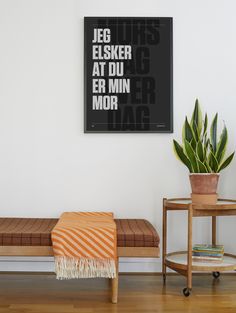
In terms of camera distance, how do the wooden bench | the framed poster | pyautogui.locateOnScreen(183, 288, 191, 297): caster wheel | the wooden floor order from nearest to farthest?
the wooden floor → the wooden bench → pyautogui.locateOnScreen(183, 288, 191, 297): caster wheel → the framed poster

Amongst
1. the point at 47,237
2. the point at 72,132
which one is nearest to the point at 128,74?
the point at 72,132

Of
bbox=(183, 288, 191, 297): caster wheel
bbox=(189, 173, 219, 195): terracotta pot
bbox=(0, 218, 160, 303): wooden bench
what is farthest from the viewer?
bbox=(189, 173, 219, 195): terracotta pot

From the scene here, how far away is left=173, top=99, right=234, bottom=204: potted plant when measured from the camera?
132 inches

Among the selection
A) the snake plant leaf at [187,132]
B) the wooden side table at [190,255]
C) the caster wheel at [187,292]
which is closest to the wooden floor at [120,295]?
the caster wheel at [187,292]

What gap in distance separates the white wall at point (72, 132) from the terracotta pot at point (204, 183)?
1.45 feet

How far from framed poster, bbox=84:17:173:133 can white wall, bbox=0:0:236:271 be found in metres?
0.06

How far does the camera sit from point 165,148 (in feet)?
12.5

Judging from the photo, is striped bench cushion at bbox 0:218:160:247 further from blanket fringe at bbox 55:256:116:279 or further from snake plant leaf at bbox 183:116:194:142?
snake plant leaf at bbox 183:116:194:142

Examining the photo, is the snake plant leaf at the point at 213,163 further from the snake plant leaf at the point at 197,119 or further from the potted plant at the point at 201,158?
the snake plant leaf at the point at 197,119

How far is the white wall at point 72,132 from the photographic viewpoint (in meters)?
3.79

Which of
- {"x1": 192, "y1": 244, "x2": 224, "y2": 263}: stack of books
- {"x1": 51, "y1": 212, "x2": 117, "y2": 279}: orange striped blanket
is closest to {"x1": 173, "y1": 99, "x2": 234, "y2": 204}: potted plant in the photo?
{"x1": 192, "y1": 244, "x2": 224, "y2": 263}: stack of books

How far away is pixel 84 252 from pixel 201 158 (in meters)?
1.02

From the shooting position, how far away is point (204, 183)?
132 inches

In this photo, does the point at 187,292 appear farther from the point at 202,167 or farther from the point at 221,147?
the point at 221,147
